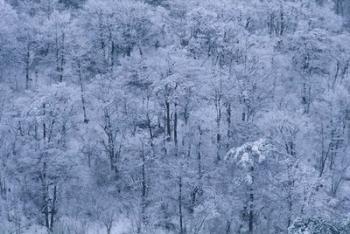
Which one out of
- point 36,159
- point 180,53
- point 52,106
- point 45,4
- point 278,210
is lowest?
point 278,210

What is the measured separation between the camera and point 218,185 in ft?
169

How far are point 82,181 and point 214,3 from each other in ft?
105

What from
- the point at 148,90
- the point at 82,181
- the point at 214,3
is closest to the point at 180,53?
the point at 148,90

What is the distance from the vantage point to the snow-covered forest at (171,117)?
4756cm

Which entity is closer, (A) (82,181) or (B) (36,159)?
(B) (36,159)

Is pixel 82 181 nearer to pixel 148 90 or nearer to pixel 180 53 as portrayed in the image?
pixel 148 90

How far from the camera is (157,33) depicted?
7038cm

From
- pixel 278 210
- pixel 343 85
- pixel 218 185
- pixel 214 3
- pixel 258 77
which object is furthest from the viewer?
pixel 214 3

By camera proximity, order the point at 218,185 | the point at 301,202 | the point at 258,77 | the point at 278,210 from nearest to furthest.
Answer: the point at 301,202 < the point at 278,210 < the point at 218,185 < the point at 258,77

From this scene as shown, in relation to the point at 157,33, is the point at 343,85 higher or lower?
lower

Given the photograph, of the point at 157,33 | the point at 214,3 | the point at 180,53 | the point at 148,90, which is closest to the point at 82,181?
the point at 148,90

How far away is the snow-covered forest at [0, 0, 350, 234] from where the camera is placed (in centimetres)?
4756

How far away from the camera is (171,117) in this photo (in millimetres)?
59406

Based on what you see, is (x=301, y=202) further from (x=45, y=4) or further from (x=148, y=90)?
(x=45, y=4)
